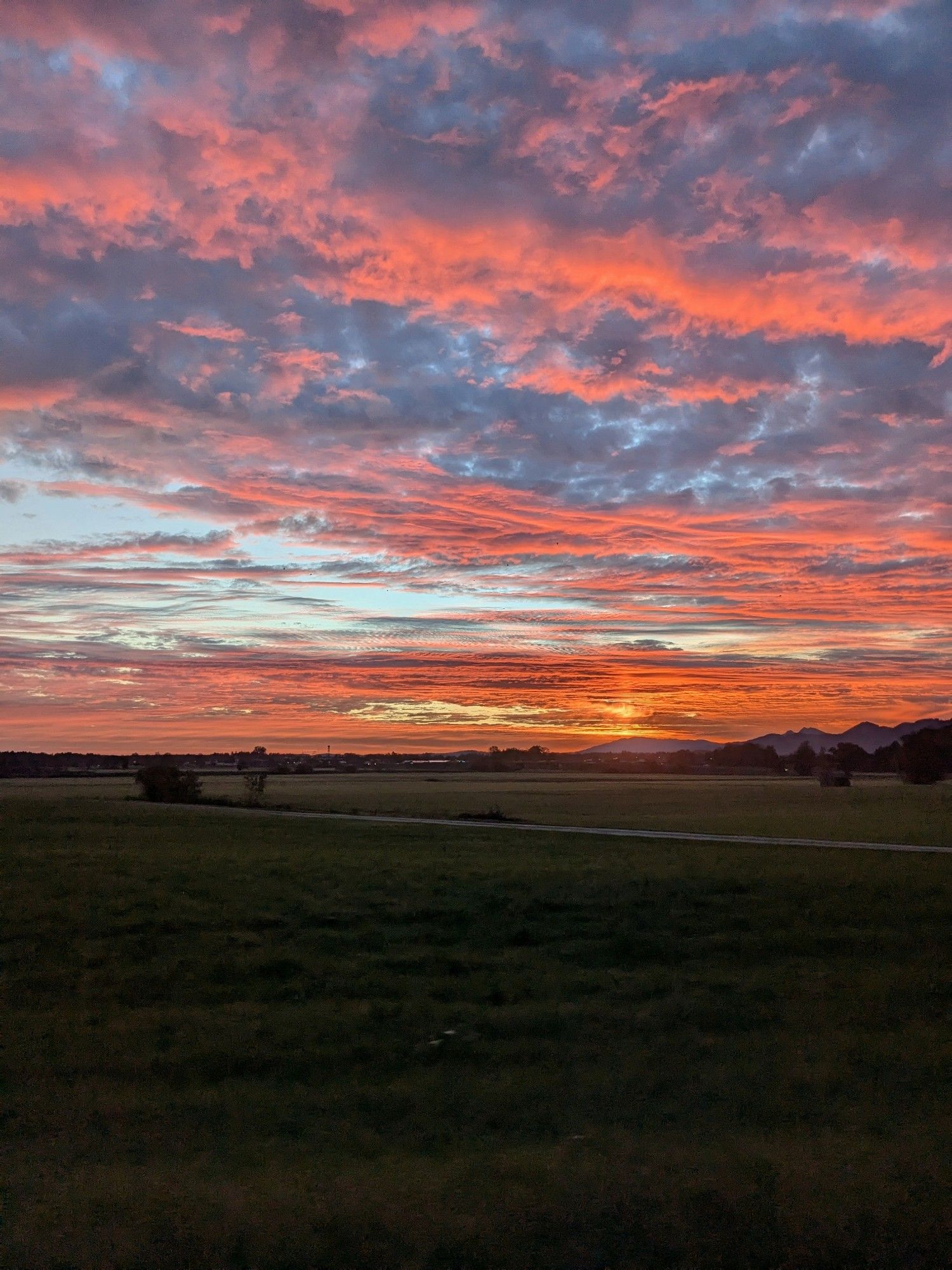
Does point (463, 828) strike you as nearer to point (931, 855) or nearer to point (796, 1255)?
point (931, 855)

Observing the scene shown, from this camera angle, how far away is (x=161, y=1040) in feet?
38.7

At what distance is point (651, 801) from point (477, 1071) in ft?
202

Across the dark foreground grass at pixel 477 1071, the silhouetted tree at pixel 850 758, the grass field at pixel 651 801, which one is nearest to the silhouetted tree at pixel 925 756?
the grass field at pixel 651 801

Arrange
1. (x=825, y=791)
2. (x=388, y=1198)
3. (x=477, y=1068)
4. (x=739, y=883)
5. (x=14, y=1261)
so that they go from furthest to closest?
(x=825, y=791), (x=739, y=883), (x=477, y=1068), (x=388, y=1198), (x=14, y=1261)

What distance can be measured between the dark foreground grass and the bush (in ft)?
171

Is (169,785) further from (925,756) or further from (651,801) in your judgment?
(925,756)

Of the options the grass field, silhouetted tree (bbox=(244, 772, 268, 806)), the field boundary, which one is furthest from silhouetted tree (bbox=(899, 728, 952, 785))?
silhouetted tree (bbox=(244, 772, 268, 806))

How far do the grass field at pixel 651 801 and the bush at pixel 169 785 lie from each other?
2362mm

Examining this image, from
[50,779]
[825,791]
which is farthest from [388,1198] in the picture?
[50,779]

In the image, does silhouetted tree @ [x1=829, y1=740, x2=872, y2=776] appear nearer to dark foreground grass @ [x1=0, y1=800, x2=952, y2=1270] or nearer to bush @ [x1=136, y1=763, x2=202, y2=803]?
bush @ [x1=136, y1=763, x2=202, y2=803]

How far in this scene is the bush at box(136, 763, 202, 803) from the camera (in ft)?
237

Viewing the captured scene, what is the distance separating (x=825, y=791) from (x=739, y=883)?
6116 centimetres

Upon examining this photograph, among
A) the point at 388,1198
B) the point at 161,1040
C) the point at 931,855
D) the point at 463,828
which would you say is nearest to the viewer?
the point at 388,1198

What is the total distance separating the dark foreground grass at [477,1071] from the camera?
7.13 meters
